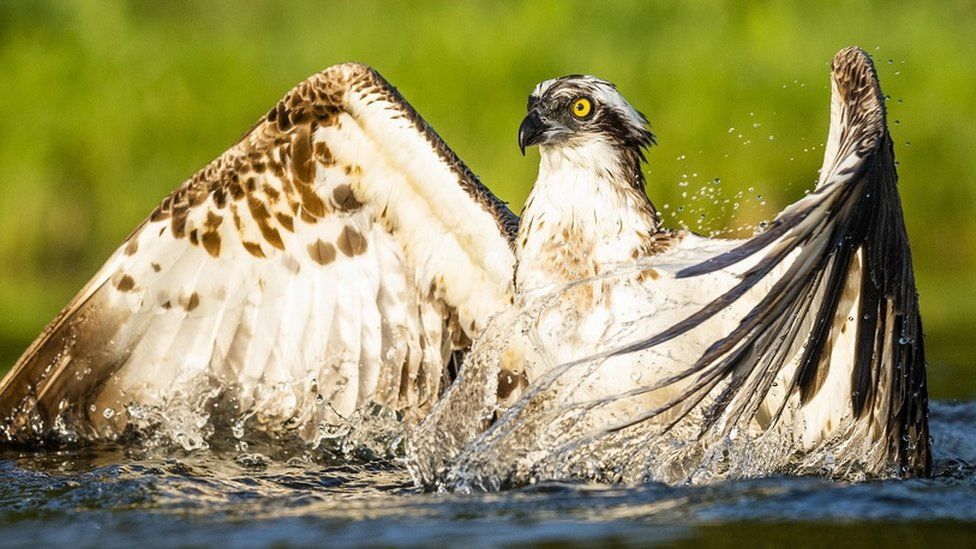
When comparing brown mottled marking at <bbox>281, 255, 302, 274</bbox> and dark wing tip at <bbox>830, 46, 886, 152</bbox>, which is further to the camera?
brown mottled marking at <bbox>281, 255, 302, 274</bbox>

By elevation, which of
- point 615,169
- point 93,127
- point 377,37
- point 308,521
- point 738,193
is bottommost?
point 308,521

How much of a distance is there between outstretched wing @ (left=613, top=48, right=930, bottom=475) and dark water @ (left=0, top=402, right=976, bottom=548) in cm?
32

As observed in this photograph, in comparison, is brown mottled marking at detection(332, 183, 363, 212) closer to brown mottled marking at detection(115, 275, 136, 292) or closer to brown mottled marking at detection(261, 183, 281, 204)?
brown mottled marking at detection(261, 183, 281, 204)

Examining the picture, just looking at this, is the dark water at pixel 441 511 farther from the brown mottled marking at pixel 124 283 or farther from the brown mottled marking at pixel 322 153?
the brown mottled marking at pixel 322 153

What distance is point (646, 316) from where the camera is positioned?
243 inches

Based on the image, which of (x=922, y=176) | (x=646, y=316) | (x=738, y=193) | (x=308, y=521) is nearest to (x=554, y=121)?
(x=646, y=316)

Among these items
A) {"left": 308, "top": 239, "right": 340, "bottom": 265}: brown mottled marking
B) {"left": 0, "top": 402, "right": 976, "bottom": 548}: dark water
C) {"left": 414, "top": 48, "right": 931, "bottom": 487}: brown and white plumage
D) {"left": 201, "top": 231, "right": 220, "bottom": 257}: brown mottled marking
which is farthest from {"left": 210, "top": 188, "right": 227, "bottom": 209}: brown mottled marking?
{"left": 414, "top": 48, "right": 931, "bottom": 487}: brown and white plumage

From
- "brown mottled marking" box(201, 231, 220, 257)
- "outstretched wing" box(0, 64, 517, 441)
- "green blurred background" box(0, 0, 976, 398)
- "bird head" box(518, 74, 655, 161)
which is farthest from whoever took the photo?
"green blurred background" box(0, 0, 976, 398)

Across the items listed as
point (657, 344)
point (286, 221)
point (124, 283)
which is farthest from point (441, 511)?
point (124, 283)

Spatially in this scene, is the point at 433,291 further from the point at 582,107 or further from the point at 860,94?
the point at 860,94

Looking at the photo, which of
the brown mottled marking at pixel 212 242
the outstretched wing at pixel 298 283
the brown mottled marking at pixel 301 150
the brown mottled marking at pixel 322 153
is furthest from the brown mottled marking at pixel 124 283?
the brown mottled marking at pixel 322 153

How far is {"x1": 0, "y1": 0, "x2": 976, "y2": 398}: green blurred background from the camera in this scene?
11648 mm

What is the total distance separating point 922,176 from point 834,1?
5.40 feet

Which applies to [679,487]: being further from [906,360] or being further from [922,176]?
[922,176]
